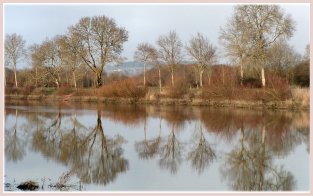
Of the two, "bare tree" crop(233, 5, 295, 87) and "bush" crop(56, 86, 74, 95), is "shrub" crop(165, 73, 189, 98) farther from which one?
"bush" crop(56, 86, 74, 95)

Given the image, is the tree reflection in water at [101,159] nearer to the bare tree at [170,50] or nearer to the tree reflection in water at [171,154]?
the tree reflection in water at [171,154]

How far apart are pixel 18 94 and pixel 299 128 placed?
31.7 meters

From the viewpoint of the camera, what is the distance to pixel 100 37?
39.5m

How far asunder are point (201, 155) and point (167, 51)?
30102mm

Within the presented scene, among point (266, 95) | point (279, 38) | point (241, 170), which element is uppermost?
point (279, 38)

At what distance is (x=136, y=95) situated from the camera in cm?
3322

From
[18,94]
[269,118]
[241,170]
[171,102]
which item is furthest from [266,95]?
[18,94]

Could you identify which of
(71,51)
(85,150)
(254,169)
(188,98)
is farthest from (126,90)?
(254,169)

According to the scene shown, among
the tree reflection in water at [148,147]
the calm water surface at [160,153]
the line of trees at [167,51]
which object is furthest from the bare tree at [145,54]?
the tree reflection in water at [148,147]

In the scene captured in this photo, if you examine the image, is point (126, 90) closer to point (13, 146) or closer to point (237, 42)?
point (237, 42)

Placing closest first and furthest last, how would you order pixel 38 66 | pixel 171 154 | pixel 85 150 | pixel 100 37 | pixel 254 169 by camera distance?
1. pixel 254 169
2. pixel 171 154
3. pixel 85 150
4. pixel 100 37
5. pixel 38 66

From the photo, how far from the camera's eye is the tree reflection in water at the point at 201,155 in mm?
11820

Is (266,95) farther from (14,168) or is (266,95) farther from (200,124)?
(14,168)

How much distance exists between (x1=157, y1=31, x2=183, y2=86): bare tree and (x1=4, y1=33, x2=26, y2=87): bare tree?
56.6 feet
